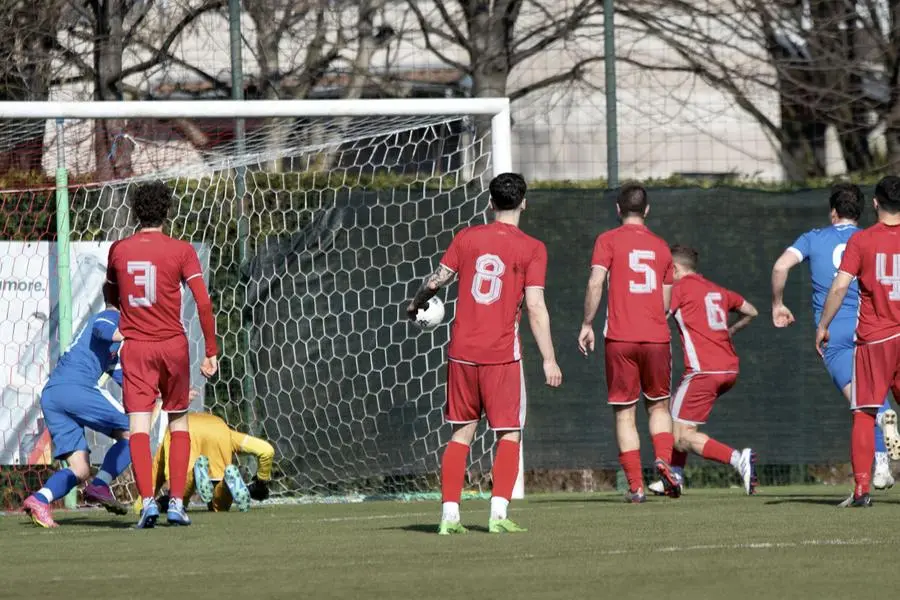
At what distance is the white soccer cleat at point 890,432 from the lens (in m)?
10.5

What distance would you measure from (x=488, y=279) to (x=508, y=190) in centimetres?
46

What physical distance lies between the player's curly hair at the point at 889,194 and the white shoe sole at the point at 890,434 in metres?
2.05

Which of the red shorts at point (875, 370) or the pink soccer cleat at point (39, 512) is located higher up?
the red shorts at point (875, 370)

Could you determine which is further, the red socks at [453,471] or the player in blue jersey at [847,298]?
the player in blue jersey at [847,298]

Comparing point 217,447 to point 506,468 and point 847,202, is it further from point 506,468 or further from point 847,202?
point 847,202

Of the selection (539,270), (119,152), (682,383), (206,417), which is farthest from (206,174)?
(539,270)

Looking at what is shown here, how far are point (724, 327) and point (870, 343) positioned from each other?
2.63 m

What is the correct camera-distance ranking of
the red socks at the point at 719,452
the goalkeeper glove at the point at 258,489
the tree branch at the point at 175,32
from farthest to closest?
the tree branch at the point at 175,32 < the red socks at the point at 719,452 < the goalkeeper glove at the point at 258,489

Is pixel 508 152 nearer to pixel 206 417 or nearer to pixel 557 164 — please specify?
pixel 206 417

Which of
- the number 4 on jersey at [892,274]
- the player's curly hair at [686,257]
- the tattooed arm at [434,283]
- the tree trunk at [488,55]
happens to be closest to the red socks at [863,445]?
the number 4 on jersey at [892,274]

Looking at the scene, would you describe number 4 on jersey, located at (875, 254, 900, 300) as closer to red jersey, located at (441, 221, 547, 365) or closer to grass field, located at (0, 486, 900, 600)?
grass field, located at (0, 486, 900, 600)

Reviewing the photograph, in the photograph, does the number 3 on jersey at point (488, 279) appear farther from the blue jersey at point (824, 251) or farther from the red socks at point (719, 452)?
the red socks at point (719, 452)

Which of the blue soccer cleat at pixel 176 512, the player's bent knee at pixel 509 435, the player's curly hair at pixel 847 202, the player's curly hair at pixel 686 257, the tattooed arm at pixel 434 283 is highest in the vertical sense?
the player's curly hair at pixel 847 202

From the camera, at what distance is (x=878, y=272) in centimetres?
891
